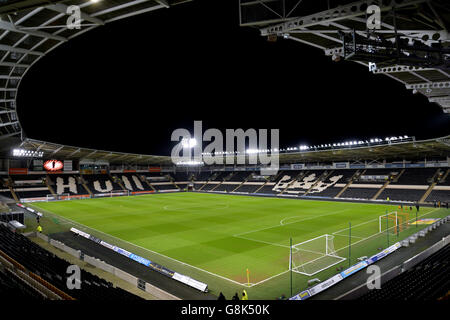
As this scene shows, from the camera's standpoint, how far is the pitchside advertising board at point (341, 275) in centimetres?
1230

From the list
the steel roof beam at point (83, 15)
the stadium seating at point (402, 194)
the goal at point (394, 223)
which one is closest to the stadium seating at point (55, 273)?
the steel roof beam at point (83, 15)

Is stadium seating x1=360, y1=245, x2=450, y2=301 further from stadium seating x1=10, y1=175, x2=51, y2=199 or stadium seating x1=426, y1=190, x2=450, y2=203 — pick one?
stadium seating x1=10, y1=175, x2=51, y2=199

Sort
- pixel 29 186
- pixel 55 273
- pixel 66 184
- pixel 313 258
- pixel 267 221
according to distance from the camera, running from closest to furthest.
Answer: pixel 55 273
pixel 313 258
pixel 267 221
pixel 29 186
pixel 66 184

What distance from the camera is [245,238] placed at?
77.0ft

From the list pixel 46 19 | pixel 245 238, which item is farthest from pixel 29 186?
pixel 46 19

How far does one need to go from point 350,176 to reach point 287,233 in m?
39.2

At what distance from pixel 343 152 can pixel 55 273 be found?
49589mm

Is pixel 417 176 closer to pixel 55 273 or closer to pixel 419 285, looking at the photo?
pixel 419 285

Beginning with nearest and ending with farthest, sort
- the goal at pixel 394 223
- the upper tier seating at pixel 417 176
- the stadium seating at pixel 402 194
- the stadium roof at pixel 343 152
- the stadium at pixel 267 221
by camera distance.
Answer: the stadium at pixel 267 221, the goal at pixel 394 223, the stadium roof at pixel 343 152, the stadium seating at pixel 402 194, the upper tier seating at pixel 417 176

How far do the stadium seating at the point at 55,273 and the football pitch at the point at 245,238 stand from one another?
517cm

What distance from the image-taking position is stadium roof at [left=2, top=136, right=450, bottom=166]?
42188mm

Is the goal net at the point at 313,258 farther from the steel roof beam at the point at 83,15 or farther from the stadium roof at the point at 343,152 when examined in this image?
the stadium roof at the point at 343,152

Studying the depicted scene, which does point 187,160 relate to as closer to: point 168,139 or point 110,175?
point 168,139

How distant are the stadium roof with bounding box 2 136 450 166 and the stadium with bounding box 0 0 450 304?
40cm
